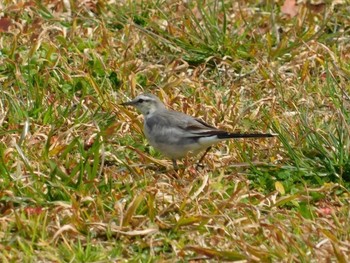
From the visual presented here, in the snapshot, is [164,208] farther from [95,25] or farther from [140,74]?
[95,25]

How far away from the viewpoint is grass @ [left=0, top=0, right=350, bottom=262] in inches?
265

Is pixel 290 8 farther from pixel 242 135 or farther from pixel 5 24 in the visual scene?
pixel 242 135

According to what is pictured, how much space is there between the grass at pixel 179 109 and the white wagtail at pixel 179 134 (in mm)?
146

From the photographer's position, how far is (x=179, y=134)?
26.5ft

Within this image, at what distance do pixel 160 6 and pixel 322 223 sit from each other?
13.5 feet

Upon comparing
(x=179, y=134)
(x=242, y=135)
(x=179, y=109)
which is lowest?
(x=179, y=109)

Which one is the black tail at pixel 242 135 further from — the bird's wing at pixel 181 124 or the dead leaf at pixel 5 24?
the dead leaf at pixel 5 24

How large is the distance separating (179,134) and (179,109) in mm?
1073

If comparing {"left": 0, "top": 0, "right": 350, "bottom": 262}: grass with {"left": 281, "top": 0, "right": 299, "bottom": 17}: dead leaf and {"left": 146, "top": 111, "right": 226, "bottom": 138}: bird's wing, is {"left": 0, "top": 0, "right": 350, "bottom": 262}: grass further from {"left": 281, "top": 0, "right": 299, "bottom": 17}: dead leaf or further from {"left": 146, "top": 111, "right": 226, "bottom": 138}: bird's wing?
{"left": 146, "top": 111, "right": 226, "bottom": 138}: bird's wing

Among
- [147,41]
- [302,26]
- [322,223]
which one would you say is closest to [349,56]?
[302,26]

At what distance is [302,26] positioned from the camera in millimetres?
10508

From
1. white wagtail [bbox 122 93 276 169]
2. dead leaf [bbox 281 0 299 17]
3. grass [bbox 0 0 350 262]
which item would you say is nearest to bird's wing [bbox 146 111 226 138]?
white wagtail [bbox 122 93 276 169]

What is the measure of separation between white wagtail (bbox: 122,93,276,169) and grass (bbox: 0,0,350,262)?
15 cm

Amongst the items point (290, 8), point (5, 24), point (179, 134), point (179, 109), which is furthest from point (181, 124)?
point (290, 8)
